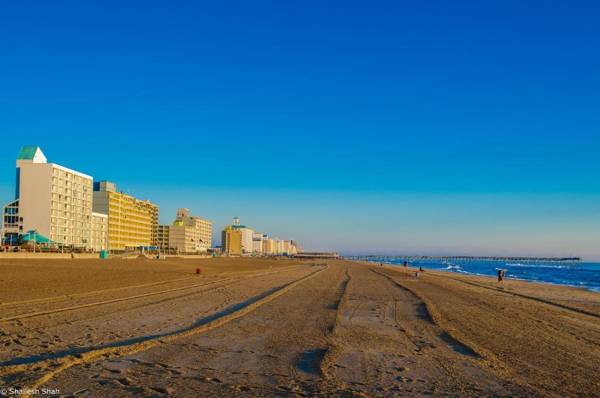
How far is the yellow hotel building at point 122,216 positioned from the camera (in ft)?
399

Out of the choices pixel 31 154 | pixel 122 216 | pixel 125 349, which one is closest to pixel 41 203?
pixel 31 154

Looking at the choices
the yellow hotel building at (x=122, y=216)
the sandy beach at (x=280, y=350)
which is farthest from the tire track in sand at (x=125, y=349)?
the yellow hotel building at (x=122, y=216)

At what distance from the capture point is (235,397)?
639 centimetres

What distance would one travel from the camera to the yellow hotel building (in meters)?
122

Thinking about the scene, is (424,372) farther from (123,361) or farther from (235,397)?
(123,361)

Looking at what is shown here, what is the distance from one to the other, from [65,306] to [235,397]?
11.2 meters

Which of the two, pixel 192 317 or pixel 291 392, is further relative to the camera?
pixel 192 317

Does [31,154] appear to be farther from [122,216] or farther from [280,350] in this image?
[280,350]

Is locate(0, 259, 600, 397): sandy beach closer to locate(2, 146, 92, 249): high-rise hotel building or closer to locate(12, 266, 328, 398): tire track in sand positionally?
locate(12, 266, 328, 398): tire track in sand

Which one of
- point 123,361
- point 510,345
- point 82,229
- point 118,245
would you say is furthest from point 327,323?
point 118,245

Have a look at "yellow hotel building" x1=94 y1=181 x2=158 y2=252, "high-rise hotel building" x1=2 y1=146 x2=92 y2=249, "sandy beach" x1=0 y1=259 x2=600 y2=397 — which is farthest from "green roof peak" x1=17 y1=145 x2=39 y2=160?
"sandy beach" x1=0 y1=259 x2=600 y2=397

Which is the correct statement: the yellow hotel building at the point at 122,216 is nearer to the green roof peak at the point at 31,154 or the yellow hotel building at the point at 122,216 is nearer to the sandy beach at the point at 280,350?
the green roof peak at the point at 31,154

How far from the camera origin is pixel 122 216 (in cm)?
12975

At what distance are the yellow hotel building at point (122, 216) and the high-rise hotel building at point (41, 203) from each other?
19.3 metres
